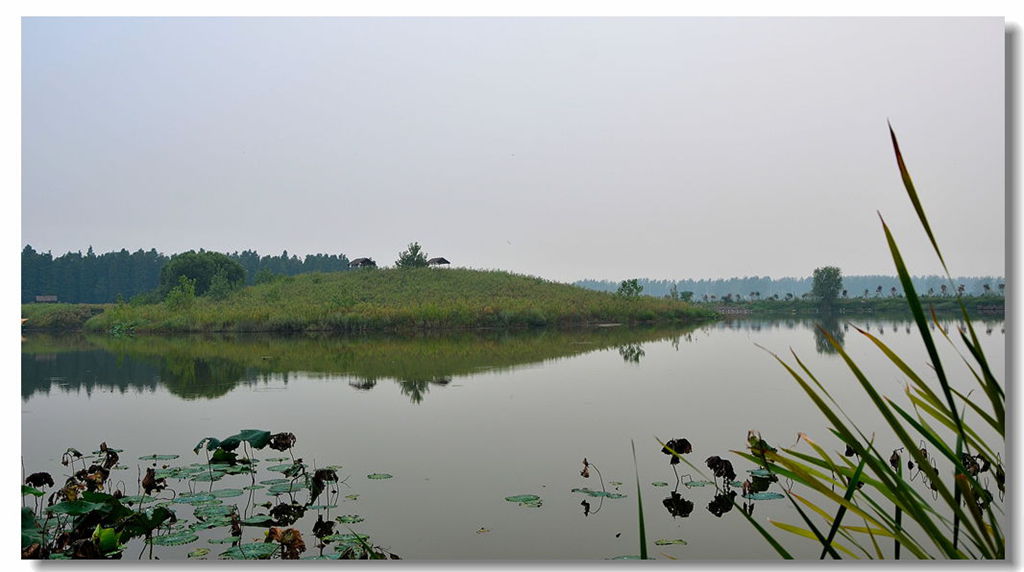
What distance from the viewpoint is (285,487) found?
3820 millimetres

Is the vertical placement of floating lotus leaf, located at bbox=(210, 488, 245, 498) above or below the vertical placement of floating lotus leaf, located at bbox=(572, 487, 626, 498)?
above

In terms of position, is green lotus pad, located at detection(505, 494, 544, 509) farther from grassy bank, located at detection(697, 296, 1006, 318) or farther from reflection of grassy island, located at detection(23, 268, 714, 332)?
reflection of grassy island, located at detection(23, 268, 714, 332)

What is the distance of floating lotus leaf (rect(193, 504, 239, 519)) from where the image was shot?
335 cm

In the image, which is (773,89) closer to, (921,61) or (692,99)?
(692,99)

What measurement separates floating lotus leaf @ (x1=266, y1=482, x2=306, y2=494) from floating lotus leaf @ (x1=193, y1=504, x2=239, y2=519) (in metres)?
0.29

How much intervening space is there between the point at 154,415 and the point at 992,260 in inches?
249

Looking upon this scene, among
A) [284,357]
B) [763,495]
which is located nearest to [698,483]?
[763,495]

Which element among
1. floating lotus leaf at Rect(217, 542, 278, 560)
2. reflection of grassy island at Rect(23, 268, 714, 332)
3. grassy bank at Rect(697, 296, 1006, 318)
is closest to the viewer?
floating lotus leaf at Rect(217, 542, 278, 560)

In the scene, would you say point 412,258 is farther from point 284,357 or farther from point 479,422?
point 479,422

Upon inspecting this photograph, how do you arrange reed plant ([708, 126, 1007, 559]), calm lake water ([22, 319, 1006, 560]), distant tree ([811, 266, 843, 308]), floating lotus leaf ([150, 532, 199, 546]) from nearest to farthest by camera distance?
reed plant ([708, 126, 1007, 559]) < floating lotus leaf ([150, 532, 199, 546]) < calm lake water ([22, 319, 1006, 560]) < distant tree ([811, 266, 843, 308])

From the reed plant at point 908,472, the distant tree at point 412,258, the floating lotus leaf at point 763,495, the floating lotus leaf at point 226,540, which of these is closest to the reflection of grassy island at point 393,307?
the distant tree at point 412,258

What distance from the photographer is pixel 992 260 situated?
3885 millimetres

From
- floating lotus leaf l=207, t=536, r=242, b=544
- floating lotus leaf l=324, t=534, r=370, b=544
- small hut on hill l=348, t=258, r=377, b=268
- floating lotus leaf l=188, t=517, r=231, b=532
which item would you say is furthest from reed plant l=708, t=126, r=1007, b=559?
small hut on hill l=348, t=258, r=377, b=268

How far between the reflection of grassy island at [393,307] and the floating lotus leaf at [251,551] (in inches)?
352
